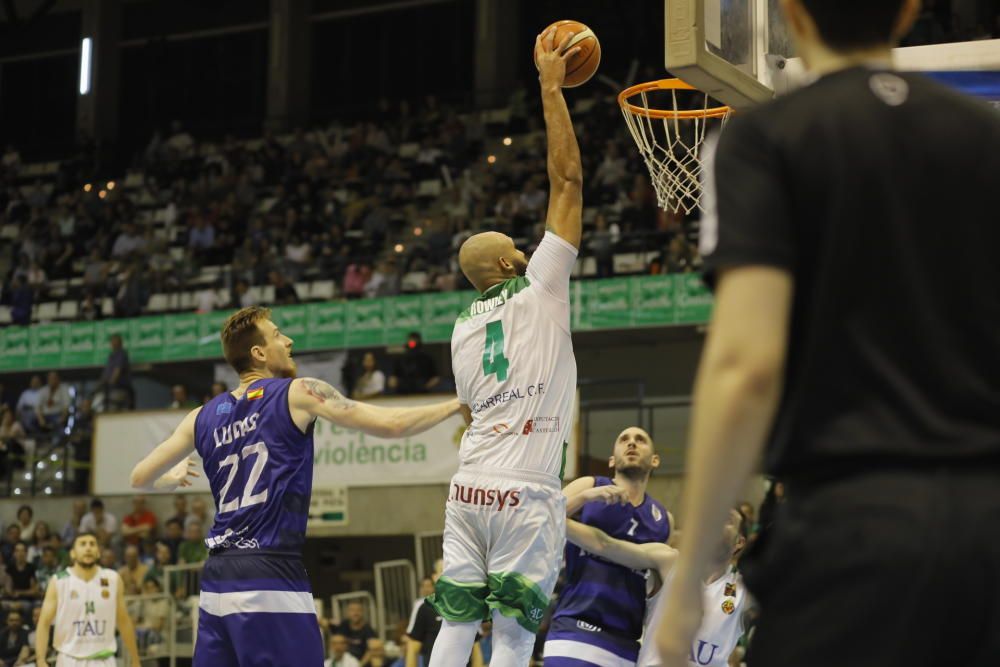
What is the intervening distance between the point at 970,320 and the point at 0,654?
1570 cm

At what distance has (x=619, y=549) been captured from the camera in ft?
23.9

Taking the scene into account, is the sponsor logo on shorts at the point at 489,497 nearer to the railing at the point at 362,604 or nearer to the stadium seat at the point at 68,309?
the railing at the point at 362,604

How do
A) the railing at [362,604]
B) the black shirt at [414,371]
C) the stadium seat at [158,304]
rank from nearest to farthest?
the railing at [362,604]
the black shirt at [414,371]
the stadium seat at [158,304]

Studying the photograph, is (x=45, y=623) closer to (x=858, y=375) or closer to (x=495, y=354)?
(x=495, y=354)

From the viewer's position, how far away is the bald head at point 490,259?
6238 millimetres

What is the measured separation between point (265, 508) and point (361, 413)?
635 mm

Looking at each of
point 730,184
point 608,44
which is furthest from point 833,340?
point 608,44

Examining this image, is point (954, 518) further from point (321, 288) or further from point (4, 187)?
point (4, 187)

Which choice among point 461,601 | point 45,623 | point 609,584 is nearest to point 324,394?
point 461,601

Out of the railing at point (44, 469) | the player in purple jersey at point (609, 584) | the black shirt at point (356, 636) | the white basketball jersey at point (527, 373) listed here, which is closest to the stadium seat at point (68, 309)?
the railing at point (44, 469)

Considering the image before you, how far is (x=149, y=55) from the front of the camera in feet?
115

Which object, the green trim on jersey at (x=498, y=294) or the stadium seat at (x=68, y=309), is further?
the stadium seat at (x=68, y=309)

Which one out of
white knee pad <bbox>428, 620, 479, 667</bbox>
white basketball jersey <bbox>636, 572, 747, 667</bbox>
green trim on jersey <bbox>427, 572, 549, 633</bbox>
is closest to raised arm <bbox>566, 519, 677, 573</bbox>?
white basketball jersey <bbox>636, 572, 747, 667</bbox>

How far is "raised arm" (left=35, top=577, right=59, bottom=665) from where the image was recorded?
1155cm
